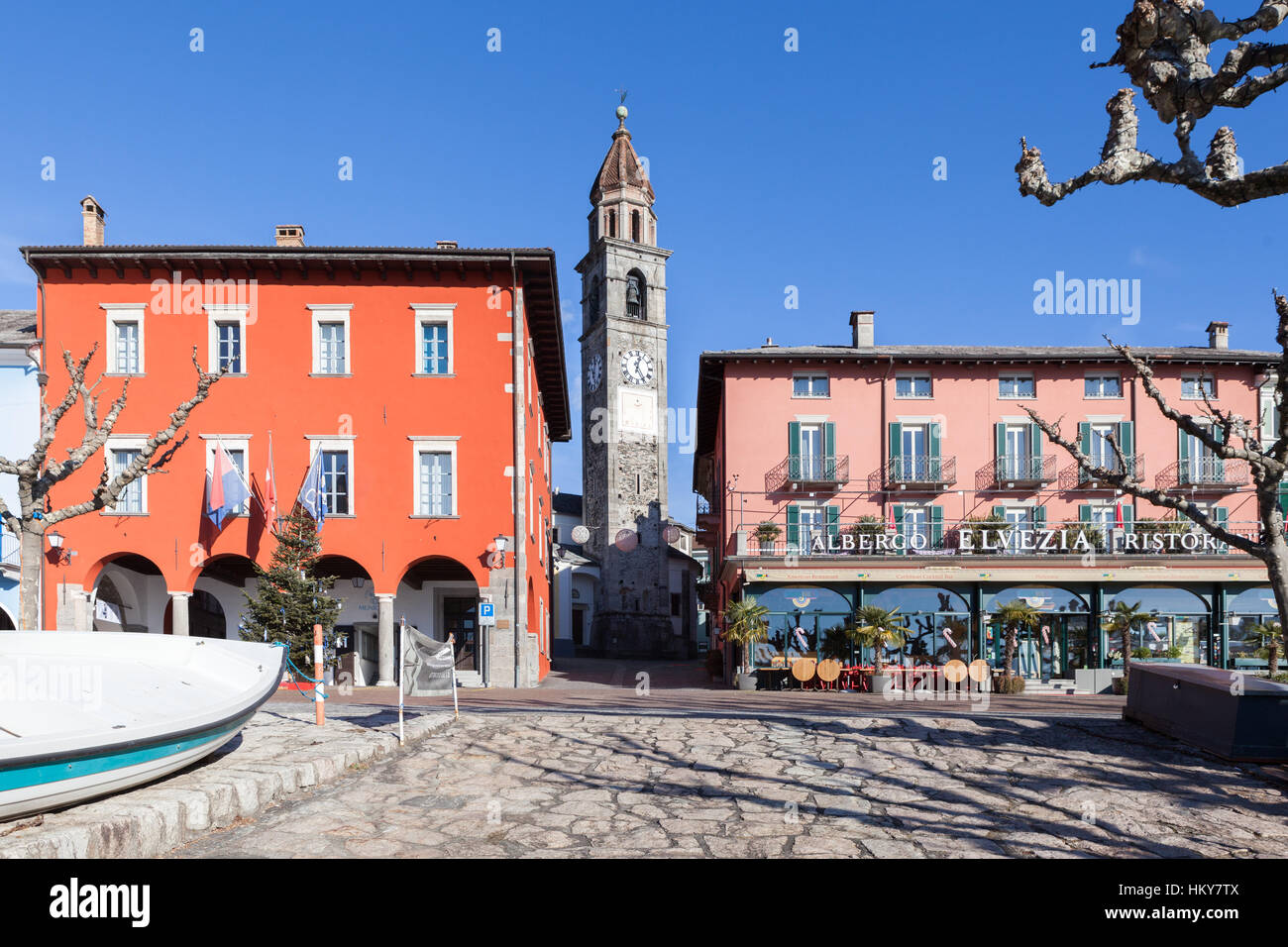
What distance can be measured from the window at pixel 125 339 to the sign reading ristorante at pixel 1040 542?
62.7 feet

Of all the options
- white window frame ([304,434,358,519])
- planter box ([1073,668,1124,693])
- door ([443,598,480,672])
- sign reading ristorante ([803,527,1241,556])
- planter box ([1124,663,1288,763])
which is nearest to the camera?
planter box ([1124,663,1288,763])

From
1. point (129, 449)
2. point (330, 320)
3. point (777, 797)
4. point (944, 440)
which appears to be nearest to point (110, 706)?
point (777, 797)

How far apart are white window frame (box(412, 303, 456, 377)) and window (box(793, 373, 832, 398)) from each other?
42.4 feet

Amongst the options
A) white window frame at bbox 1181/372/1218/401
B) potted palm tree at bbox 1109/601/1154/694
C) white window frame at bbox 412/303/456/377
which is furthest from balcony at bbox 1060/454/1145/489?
white window frame at bbox 412/303/456/377

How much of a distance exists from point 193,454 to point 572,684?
11.8m

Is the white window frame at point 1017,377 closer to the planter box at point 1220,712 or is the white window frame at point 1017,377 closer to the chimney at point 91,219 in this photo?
the planter box at point 1220,712

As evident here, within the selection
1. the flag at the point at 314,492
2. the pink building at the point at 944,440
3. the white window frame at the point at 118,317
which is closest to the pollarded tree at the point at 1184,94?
the flag at the point at 314,492

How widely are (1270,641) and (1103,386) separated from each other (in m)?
9.98

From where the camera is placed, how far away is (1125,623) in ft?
85.5

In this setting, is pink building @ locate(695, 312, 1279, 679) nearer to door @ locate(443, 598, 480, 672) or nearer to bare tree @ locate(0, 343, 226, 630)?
door @ locate(443, 598, 480, 672)

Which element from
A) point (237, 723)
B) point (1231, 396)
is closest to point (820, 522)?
point (1231, 396)

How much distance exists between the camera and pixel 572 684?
27016mm

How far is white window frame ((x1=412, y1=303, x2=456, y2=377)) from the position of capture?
24797 millimetres
